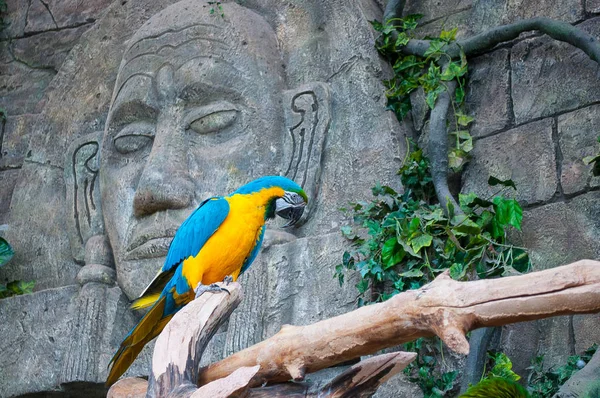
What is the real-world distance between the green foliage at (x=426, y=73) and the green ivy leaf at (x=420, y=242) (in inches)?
14.3

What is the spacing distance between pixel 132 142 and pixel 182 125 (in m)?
0.27

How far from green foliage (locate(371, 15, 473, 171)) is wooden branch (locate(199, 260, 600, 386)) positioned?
4.24 ft

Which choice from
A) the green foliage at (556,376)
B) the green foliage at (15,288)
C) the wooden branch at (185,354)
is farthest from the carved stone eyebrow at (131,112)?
the green foliage at (556,376)

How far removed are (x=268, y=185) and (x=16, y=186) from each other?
1713 millimetres

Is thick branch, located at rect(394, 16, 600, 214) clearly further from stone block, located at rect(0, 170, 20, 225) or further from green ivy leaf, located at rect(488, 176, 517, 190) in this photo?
stone block, located at rect(0, 170, 20, 225)

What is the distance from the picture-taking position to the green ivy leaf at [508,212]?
10.8 feet

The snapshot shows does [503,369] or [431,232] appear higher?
[431,232]

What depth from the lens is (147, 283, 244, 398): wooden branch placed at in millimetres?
2516

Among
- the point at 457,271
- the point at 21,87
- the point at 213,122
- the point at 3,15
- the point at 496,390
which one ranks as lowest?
the point at 496,390

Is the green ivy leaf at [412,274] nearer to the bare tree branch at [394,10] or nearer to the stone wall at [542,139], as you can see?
the stone wall at [542,139]

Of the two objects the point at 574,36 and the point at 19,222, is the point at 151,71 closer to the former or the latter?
the point at 19,222

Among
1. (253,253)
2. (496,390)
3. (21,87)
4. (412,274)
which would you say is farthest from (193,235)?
(21,87)

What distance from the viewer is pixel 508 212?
332cm

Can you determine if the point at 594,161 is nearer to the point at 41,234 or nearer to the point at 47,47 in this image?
the point at 41,234
